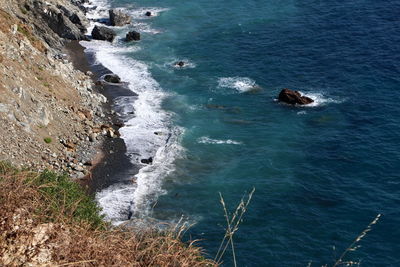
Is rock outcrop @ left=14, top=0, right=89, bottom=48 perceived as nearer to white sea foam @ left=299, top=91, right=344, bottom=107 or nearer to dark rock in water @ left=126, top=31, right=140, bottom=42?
dark rock in water @ left=126, top=31, right=140, bottom=42

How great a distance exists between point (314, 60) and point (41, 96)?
42.9 meters

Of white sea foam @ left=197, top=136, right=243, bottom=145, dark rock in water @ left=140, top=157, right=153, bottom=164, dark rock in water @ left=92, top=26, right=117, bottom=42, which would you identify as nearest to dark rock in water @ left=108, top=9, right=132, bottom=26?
dark rock in water @ left=92, top=26, right=117, bottom=42

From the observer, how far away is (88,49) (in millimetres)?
90375

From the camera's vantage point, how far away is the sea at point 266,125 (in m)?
51.1

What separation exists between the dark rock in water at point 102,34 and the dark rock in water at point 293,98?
34.1 metres

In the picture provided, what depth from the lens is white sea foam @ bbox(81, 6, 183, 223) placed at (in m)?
54.4

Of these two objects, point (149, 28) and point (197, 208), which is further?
point (149, 28)

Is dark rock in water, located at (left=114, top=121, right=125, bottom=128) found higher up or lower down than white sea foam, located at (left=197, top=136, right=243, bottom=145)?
higher up

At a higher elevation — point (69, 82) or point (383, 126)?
point (69, 82)

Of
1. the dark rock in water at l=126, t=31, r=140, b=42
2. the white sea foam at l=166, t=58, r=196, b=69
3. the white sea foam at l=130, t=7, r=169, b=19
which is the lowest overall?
the white sea foam at l=166, t=58, r=196, b=69

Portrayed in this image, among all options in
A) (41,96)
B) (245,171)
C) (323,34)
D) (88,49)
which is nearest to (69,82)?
(41,96)

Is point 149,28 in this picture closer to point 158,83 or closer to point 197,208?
point 158,83

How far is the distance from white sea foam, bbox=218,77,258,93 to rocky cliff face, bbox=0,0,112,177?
17633 mm

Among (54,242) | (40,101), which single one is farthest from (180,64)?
(54,242)
